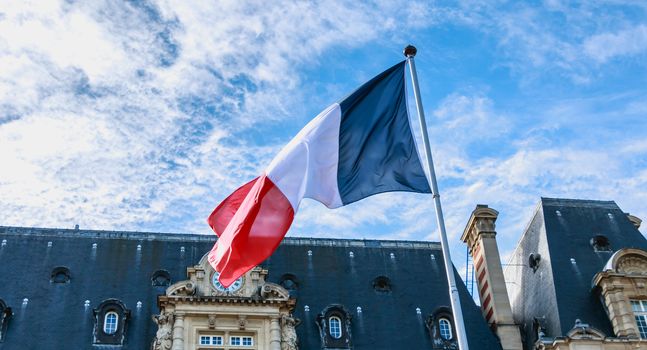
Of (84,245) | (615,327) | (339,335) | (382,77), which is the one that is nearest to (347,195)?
(382,77)

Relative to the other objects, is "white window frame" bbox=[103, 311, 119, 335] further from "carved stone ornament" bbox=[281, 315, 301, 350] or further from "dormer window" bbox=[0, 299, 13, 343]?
"carved stone ornament" bbox=[281, 315, 301, 350]

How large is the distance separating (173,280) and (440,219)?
71.7ft

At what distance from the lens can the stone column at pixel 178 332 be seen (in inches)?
1507

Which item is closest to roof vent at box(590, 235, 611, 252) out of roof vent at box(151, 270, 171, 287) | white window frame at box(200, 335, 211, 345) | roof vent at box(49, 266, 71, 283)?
white window frame at box(200, 335, 211, 345)

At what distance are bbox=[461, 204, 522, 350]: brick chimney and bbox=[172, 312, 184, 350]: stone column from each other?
1423cm

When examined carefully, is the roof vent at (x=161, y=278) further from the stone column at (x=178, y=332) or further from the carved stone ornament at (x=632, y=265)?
the carved stone ornament at (x=632, y=265)

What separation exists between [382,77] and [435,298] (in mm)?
20181

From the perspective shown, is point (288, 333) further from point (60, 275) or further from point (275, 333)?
point (60, 275)

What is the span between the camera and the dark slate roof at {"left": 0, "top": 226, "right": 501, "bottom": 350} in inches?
1608

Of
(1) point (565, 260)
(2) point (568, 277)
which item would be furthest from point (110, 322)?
(1) point (565, 260)

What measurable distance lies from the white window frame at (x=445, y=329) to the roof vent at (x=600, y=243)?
8.57 meters

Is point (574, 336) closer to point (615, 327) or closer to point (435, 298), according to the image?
point (615, 327)

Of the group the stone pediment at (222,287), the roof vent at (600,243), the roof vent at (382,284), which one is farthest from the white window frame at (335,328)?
the roof vent at (600,243)

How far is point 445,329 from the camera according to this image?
42.6 meters
